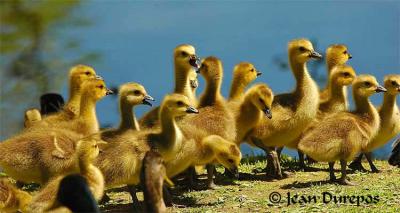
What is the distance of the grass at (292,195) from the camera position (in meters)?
8.97

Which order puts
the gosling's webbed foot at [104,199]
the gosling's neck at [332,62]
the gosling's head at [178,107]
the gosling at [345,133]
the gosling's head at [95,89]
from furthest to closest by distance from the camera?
1. the gosling's neck at [332,62]
2. the gosling's head at [95,89]
3. the gosling at [345,133]
4. the gosling's webbed foot at [104,199]
5. the gosling's head at [178,107]

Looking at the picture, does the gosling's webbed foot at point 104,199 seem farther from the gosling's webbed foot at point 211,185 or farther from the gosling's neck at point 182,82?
the gosling's neck at point 182,82

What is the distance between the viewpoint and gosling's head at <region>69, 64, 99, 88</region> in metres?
11.0

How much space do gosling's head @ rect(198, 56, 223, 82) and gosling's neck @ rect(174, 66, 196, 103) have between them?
20 cm

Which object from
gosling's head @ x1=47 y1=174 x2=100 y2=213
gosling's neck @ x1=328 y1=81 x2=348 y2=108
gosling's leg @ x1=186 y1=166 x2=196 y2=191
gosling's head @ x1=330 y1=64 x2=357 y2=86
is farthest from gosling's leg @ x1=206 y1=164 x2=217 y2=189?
gosling's head @ x1=47 y1=174 x2=100 y2=213

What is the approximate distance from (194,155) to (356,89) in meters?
2.48

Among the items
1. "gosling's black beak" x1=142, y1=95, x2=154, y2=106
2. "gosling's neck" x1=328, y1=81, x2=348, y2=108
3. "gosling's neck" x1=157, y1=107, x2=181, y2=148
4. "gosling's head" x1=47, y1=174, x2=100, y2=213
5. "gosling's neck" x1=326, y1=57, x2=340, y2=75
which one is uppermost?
"gosling's neck" x1=326, y1=57, x2=340, y2=75

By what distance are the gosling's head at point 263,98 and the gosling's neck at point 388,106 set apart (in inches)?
64.6

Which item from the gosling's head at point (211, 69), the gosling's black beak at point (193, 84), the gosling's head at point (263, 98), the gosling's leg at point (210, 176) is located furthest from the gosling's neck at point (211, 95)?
the gosling's leg at point (210, 176)

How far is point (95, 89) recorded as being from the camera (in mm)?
10281

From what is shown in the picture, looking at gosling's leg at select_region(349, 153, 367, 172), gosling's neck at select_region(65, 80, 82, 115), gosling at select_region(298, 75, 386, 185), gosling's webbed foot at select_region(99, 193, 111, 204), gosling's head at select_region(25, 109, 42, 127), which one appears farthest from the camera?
gosling's leg at select_region(349, 153, 367, 172)

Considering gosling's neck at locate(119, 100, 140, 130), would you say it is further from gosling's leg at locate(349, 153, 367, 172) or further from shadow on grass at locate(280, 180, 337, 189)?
gosling's leg at locate(349, 153, 367, 172)

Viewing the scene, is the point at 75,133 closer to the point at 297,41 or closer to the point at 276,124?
the point at 276,124

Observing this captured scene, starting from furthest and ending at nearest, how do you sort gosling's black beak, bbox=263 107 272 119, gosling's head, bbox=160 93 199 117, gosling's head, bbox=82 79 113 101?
1. gosling's head, bbox=82 79 113 101
2. gosling's black beak, bbox=263 107 272 119
3. gosling's head, bbox=160 93 199 117
